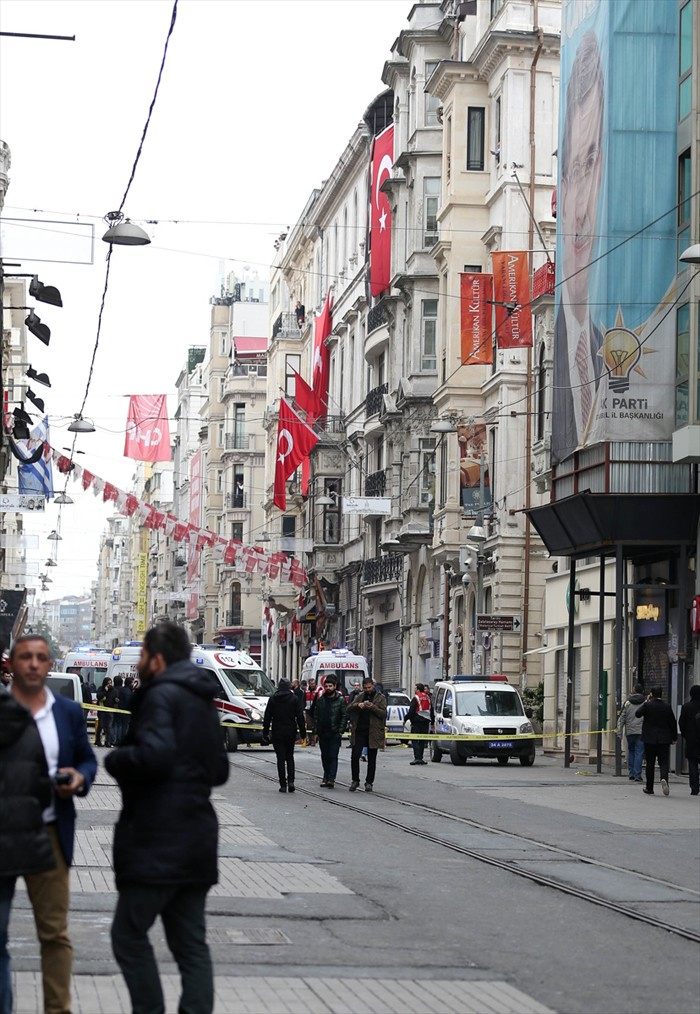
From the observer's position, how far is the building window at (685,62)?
32.9m

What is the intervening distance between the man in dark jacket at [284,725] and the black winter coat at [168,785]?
60.6ft

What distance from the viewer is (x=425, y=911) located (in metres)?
12.8

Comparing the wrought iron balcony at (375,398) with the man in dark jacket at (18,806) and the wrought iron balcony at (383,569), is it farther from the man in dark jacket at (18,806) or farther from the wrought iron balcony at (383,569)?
the man in dark jacket at (18,806)

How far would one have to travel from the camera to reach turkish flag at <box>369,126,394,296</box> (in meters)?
Result: 62.2

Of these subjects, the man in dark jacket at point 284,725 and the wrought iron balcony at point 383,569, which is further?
the wrought iron balcony at point 383,569

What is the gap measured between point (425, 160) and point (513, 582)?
57.4 feet

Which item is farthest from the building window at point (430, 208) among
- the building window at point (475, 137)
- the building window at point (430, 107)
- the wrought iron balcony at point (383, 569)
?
the wrought iron balcony at point (383, 569)

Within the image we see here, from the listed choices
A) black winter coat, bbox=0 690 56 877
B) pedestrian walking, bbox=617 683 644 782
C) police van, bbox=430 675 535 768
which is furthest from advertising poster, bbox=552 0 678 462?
black winter coat, bbox=0 690 56 877

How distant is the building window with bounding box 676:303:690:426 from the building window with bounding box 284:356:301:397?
5638 centimetres

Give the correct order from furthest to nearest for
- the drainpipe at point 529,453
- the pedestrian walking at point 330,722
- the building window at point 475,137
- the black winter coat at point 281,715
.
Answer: the building window at point 475,137 < the drainpipe at point 529,453 < the pedestrian walking at point 330,722 < the black winter coat at point 281,715

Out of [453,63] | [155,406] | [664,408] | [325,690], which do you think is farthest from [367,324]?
[325,690]

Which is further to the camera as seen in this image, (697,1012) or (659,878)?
(659,878)

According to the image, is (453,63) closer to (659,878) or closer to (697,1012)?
(659,878)

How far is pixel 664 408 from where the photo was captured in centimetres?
3284
